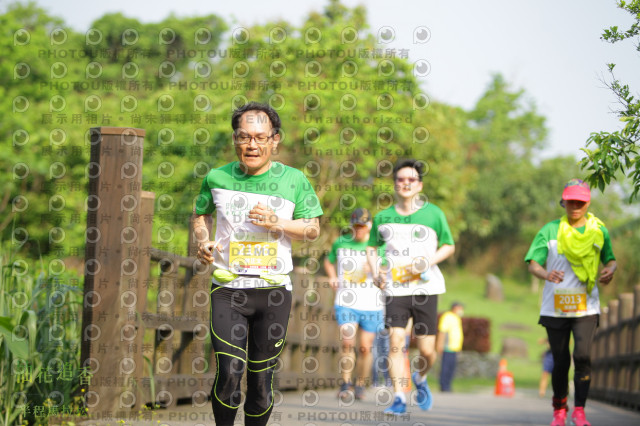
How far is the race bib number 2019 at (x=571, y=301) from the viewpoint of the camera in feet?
24.0

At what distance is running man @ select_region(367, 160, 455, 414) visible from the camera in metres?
8.29

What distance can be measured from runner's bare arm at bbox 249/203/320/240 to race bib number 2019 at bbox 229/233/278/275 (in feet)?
0.41

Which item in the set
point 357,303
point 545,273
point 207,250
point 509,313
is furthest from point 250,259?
point 509,313

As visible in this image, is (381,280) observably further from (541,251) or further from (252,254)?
(252,254)

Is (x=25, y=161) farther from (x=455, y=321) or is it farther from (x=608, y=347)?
(x=608, y=347)

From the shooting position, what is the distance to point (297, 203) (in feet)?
16.9

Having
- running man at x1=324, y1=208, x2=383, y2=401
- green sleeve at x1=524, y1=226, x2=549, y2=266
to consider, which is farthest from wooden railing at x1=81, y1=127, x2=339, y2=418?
running man at x1=324, y1=208, x2=383, y2=401

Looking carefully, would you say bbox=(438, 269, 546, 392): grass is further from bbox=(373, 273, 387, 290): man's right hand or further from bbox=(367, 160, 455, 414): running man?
bbox=(373, 273, 387, 290): man's right hand

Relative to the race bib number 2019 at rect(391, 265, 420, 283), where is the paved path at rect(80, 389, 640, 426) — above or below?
below

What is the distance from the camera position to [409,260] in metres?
8.30

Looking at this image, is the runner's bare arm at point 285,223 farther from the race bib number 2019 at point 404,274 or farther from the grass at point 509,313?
the grass at point 509,313

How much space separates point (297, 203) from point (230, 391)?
1.08m

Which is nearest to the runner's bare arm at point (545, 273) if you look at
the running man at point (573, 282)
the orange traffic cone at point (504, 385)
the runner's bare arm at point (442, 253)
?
the running man at point (573, 282)

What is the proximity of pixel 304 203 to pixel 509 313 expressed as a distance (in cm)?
4169
